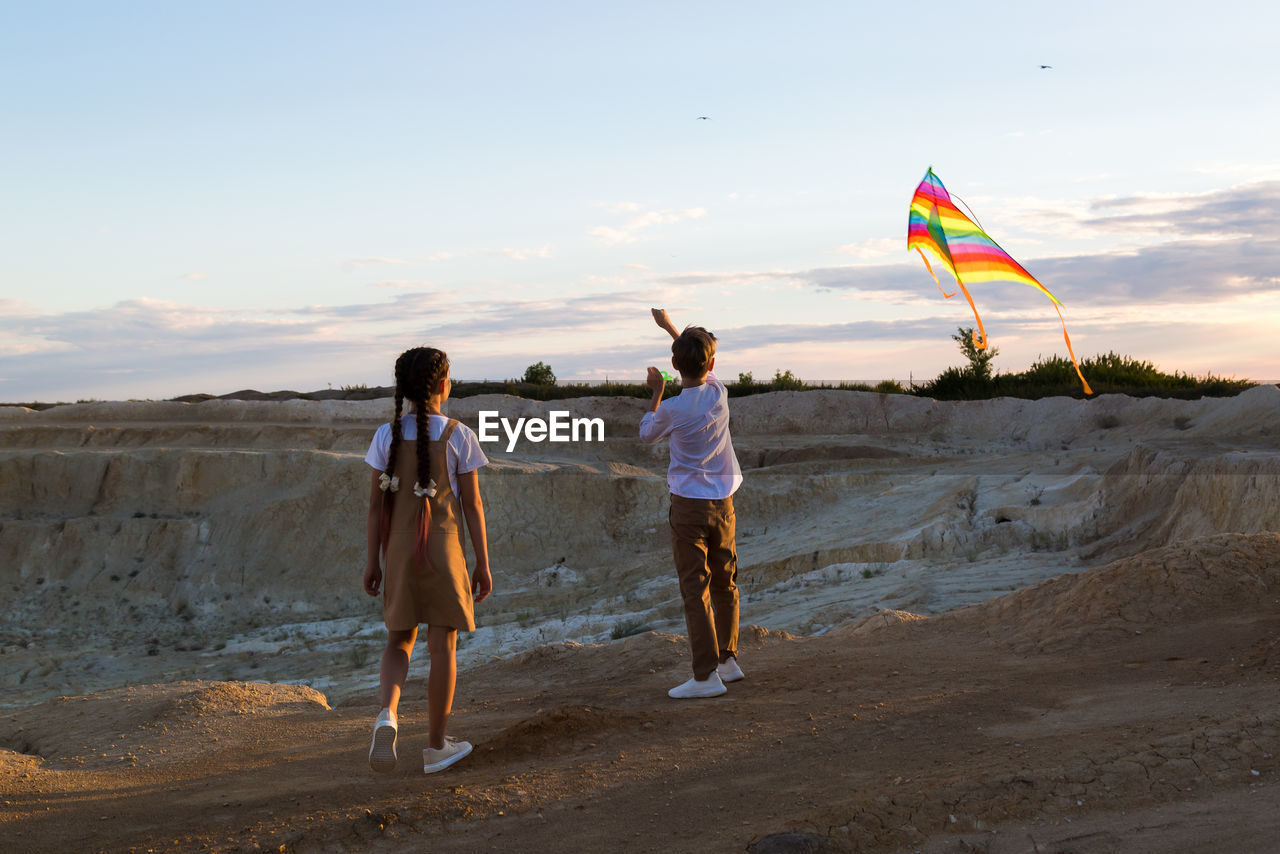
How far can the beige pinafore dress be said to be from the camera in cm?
430

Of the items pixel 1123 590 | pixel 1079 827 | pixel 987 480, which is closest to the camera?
pixel 1079 827

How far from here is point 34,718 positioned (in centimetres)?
744

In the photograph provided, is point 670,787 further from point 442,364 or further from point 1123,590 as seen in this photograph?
point 1123,590

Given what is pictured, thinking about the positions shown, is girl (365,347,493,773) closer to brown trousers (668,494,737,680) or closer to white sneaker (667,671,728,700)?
brown trousers (668,494,737,680)

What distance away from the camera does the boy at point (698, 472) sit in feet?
17.7

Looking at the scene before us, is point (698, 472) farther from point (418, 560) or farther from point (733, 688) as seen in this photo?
point (418, 560)

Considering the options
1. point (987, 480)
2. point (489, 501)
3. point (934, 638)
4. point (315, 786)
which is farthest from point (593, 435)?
point (315, 786)

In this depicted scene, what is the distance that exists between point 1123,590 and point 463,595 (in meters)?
5.28

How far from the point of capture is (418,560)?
4.29 m

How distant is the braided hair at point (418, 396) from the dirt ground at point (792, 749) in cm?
130

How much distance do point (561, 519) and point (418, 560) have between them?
53.3 ft

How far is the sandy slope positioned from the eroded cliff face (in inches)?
3.2

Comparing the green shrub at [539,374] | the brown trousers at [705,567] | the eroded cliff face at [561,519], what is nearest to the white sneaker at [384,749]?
the brown trousers at [705,567]

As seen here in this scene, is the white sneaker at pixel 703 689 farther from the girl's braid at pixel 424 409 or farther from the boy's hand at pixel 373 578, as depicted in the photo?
the girl's braid at pixel 424 409
